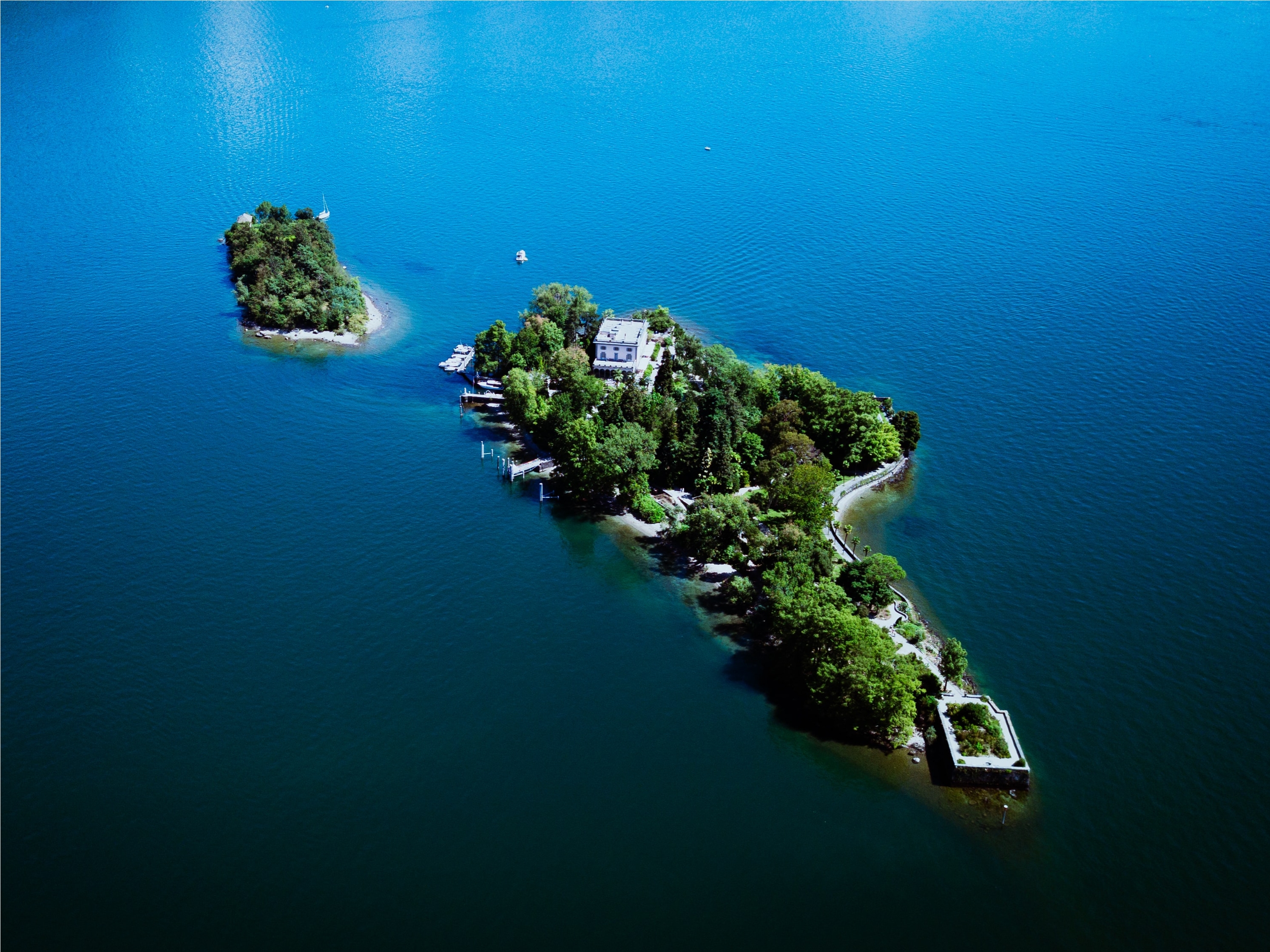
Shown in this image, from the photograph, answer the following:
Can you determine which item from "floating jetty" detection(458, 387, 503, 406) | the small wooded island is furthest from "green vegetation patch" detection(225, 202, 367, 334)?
the small wooded island

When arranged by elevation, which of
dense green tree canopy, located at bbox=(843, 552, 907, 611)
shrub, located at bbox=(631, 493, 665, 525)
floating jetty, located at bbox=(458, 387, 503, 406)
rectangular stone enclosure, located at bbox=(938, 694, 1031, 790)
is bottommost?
rectangular stone enclosure, located at bbox=(938, 694, 1031, 790)

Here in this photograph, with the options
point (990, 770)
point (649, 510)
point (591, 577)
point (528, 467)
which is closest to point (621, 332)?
point (528, 467)

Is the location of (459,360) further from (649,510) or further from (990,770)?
(990,770)

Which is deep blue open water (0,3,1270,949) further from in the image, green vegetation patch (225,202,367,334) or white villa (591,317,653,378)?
white villa (591,317,653,378)

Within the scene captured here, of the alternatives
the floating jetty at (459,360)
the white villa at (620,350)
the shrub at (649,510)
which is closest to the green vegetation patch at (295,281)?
the floating jetty at (459,360)

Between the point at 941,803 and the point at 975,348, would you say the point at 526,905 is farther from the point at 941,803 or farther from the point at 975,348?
the point at 975,348

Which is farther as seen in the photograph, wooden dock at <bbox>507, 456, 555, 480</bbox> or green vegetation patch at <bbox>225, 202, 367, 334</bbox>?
green vegetation patch at <bbox>225, 202, 367, 334</bbox>

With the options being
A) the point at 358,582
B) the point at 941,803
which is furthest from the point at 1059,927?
the point at 358,582
